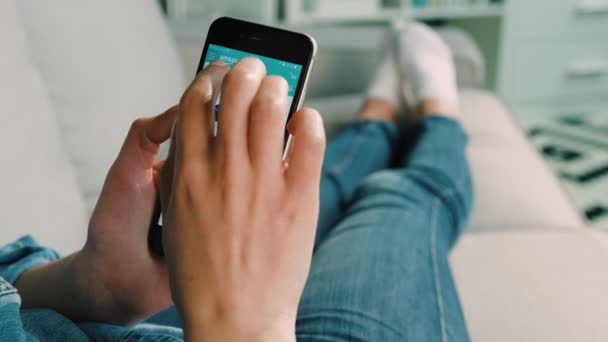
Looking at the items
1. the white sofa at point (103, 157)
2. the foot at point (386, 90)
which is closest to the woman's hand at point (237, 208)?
the white sofa at point (103, 157)

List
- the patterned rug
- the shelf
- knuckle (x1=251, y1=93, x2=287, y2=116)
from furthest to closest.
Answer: the shelf → the patterned rug → knuckle (x1=251, y1=93, x2=287, y2=116)

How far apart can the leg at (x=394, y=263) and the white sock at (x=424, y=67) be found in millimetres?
293

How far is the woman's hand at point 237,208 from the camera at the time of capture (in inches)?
10.0

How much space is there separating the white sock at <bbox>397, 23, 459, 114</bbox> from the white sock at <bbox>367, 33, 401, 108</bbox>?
0.02 metres

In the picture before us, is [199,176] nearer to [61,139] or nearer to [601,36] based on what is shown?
[61,139]

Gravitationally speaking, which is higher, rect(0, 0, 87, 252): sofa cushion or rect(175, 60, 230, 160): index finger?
rect(175, 60, 230, 160): index finger

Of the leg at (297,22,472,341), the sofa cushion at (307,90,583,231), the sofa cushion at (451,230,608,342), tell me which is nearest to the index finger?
the leg at (297,22,472,341)

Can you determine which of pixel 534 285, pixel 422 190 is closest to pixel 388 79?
pixel 422 190

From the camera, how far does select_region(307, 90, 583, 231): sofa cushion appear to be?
0.77 m

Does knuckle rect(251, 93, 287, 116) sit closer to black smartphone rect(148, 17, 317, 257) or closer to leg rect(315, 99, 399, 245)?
black smartphone rect(148, 17, 317, 257)

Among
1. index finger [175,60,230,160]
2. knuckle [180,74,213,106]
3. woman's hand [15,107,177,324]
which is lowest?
woman's hand [15,107,177,324]

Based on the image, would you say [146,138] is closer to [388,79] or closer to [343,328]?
[343,328]

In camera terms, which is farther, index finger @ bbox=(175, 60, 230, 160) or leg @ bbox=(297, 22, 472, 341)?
leg @ bbox=(297, 22, 472, 341)

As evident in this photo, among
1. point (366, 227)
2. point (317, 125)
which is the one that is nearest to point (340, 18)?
point (366, 227)
